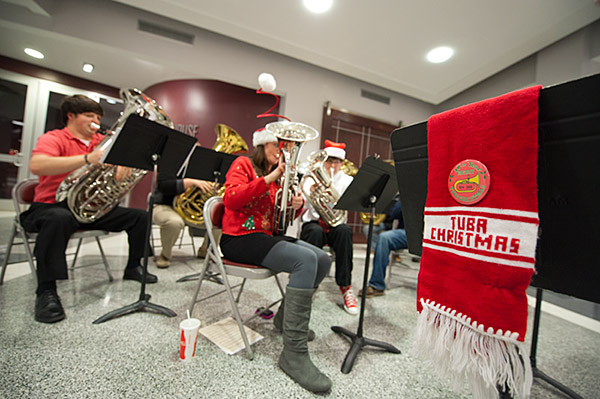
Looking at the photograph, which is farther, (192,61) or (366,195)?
(192,61)

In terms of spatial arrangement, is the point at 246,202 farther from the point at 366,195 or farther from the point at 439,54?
the point at 439,54

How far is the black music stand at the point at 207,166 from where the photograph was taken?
2043 mm

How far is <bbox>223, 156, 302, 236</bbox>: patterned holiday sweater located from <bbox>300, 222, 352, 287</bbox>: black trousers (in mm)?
686

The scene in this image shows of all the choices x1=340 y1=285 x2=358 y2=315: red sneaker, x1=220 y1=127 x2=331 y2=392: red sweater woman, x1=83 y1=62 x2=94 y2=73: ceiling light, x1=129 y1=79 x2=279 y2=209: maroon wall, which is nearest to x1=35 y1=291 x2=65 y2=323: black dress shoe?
x1=220 y1=127 x2=331 y2=392: red sweater woman

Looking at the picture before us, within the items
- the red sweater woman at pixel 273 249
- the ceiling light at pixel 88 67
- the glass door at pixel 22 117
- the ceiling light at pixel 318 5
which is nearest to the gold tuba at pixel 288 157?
the red sweater woman at pixel 273 249

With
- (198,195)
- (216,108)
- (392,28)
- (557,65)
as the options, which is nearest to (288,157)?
(198,195)

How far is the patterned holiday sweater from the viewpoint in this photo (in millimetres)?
1324

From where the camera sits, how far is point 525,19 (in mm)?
2881

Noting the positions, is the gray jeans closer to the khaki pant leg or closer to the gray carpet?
the gray carpet

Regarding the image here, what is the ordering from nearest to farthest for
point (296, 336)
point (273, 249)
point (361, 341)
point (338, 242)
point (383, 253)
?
1. point (296, 336)
2. point (273, 249)
3. point (361, 341)
4. point (338, 242)
5. point (383, 253)

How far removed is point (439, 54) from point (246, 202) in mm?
3919

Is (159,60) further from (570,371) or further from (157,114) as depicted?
(570,371)

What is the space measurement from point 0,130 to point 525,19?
659 cm

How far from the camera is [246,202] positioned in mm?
1343
